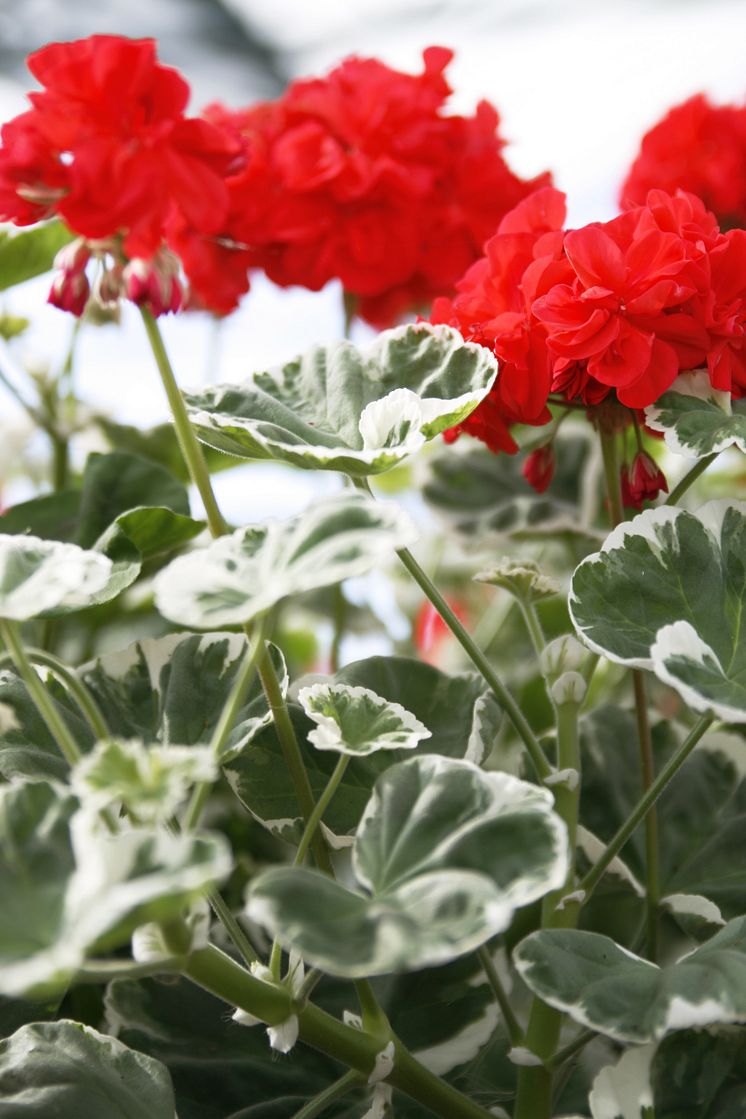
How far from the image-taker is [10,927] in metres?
0.37

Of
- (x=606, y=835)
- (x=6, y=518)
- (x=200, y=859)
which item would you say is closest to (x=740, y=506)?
(x=606, y=835)

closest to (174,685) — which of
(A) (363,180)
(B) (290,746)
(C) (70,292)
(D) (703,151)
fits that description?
(B) (290,746)

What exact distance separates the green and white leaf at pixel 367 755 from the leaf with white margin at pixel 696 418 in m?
0.16

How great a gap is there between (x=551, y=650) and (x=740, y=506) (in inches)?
4.6

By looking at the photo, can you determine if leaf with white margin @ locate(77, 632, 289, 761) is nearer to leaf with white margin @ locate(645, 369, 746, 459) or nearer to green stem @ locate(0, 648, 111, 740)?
green stem @ locate(0, 648, 111, 740)

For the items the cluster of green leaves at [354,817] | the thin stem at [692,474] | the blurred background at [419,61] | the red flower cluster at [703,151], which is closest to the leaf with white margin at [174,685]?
the cluster of green leaves at [354,817]

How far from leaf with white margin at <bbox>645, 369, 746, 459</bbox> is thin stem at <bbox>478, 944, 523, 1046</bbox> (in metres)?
0.27

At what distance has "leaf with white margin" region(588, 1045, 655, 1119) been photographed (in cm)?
51

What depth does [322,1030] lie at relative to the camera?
466 millimetres

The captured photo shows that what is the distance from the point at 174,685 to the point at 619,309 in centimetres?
27

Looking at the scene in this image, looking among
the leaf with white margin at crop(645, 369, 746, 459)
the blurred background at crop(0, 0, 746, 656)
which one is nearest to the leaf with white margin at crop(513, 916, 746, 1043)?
the leaf with white margin at crop(645, 369, 746, 459)

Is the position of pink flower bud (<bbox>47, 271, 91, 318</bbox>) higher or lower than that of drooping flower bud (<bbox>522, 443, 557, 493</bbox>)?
higher

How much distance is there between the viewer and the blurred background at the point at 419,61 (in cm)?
169

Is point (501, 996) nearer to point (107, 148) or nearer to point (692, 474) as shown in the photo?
point (692, 474)
